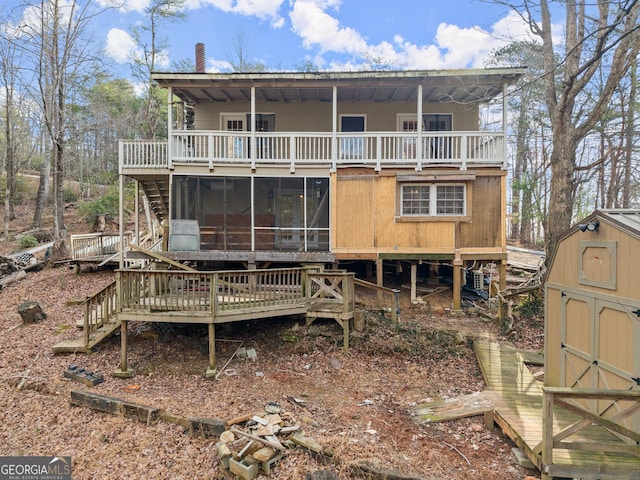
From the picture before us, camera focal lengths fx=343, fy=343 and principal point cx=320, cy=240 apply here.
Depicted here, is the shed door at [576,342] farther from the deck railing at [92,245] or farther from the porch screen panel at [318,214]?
the deck railing at [92,245]

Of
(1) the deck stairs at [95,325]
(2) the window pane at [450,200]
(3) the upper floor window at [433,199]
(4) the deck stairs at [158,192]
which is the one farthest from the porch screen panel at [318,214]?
(1) the deck stairs at [95,325]

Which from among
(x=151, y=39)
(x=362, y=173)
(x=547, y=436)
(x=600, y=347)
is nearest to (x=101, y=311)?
(x=362, y=173)

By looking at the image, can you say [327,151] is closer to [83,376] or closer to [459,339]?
[459,339]

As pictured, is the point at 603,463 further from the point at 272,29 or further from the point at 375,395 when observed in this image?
the point at 272,29

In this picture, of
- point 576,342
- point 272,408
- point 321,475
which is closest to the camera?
point 321,475

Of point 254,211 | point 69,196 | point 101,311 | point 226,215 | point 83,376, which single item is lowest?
point 83,376

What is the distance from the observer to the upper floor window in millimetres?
11766

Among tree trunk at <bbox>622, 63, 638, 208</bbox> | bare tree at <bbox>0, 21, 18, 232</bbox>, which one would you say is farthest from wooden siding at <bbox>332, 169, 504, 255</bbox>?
bare tree at <bbox>0, 21, 18, 232</bbox>

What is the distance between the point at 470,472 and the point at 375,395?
2.38 m

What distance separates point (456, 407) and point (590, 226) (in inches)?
148

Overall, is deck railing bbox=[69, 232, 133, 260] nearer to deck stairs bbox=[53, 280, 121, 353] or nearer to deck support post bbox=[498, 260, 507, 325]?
A: deck stairs bbox=[53, 280, 121, 353]

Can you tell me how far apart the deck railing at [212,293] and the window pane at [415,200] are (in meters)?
4.37

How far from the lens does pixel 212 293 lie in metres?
7.47

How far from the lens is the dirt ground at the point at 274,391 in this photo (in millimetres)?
4828
